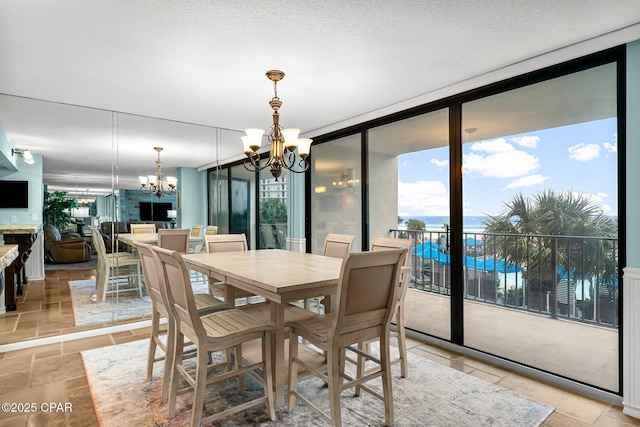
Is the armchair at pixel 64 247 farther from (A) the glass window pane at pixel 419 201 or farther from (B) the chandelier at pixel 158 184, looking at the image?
(A) the glass window pane at pixel 419 201

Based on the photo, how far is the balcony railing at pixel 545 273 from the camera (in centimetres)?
240

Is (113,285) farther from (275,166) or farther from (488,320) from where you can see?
(488,320)

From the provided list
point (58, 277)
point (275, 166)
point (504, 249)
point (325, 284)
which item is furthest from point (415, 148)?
point (58, 277)

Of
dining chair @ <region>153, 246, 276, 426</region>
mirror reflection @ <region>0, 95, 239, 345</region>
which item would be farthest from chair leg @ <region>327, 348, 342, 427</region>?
mirror reflection @ <region>0, 95, 239, 345</region>

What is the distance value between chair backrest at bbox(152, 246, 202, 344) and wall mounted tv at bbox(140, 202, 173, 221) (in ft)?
8.58

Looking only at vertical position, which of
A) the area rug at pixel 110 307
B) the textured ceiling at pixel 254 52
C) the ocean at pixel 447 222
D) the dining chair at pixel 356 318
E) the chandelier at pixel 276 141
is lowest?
the area rug at pixel 110 307

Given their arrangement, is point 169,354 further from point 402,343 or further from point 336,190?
point 336,190

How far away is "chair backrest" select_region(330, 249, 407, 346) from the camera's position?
68.6 inches

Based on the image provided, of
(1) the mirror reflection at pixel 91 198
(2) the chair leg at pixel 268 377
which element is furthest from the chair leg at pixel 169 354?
(1) the mirror reflection at pixel 91 198

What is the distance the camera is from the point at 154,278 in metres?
2.29

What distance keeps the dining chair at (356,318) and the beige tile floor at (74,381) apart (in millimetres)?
1121

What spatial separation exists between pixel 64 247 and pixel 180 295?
340cm

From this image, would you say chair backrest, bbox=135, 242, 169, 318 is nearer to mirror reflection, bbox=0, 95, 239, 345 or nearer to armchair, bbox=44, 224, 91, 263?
mirror reflection, bbox=0, 95, 239, 345

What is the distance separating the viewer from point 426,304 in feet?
13.1
